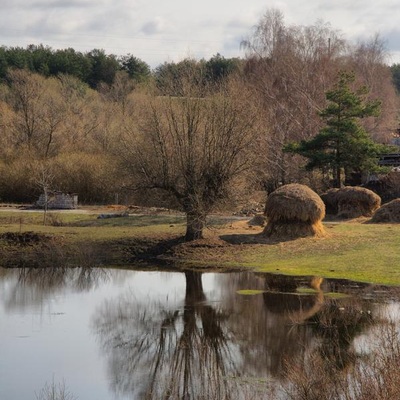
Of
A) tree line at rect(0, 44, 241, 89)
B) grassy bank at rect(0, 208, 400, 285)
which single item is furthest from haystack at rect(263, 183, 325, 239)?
tree line at rect(0, 44, 241, 89)

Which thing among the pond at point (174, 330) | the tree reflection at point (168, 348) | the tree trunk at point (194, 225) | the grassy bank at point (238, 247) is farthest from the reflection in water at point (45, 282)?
the tree trunk at point (194, 225)

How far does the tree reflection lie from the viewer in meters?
17.7

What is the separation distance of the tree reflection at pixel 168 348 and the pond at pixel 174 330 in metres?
0.03

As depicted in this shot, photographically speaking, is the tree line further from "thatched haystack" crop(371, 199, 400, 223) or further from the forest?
"thatched haystack" crop(371, 199, 400, 223)

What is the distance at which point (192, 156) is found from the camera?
111 ft

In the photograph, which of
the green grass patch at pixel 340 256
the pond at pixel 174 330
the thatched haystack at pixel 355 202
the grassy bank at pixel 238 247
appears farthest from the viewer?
the thatched haystack at pixel 355 202

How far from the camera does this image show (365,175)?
49.3 meters

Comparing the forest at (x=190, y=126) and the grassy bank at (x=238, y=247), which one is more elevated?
the forest at (x=190, y=126)

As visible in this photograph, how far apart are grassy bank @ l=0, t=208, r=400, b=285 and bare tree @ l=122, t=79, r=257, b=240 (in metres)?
1.41

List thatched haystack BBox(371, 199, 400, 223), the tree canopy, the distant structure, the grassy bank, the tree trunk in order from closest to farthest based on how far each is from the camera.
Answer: the grassy bank, the tree trunk, thatched haystack BBox(371, 199, 400, 223), the tree canopy, the distant structure

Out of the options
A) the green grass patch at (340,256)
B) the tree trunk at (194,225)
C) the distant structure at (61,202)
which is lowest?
the green grass patch at (340,256)

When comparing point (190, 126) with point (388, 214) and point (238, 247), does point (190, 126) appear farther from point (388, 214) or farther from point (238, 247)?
point (388, 214)

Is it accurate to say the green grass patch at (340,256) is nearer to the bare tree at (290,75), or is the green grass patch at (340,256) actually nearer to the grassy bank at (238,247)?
the grassy bank at (238,247)

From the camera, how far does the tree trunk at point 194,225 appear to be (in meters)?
34.0
